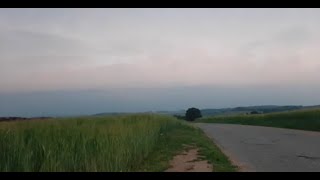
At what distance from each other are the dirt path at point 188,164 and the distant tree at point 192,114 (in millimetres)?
79881

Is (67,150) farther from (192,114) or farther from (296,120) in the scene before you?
(192,114)

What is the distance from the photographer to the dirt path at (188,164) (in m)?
11.5

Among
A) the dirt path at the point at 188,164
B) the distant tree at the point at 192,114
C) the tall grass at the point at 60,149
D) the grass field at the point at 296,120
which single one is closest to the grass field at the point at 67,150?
the tall grass at the point at 60,149

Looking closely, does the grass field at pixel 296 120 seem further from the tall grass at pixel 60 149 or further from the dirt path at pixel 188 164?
the tall grass at pixel 60 149

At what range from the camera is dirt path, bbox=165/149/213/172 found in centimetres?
1149

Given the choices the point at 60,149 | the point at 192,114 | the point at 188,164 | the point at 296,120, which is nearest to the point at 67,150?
the point at 60,149

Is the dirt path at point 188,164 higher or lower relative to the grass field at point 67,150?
lower

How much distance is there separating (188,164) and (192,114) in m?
84.7

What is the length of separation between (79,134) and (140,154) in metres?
3.34
